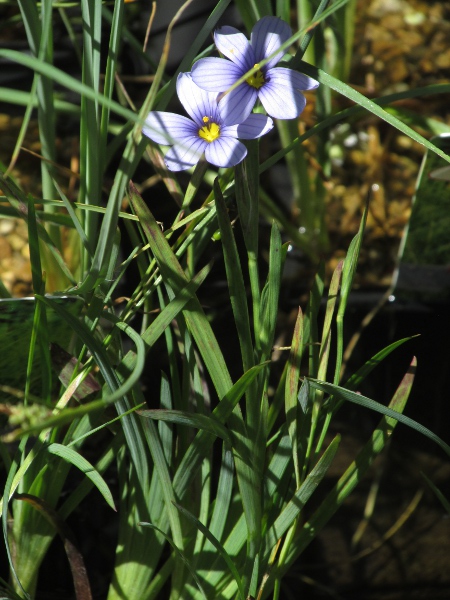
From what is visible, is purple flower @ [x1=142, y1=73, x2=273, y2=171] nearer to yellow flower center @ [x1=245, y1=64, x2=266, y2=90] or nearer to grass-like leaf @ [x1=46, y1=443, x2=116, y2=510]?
yellow flower center @ [x1=245, y1=64, x2=266, y2=90]

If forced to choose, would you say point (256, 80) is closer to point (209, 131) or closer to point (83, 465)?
point (209, 131)

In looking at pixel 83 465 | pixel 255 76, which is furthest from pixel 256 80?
pixel 83 465

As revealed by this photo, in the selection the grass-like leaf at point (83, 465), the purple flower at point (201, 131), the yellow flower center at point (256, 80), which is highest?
the yellow flower center at point (256, 80)

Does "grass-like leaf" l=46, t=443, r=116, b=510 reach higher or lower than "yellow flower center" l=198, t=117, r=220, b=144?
lower

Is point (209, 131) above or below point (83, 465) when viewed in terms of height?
above

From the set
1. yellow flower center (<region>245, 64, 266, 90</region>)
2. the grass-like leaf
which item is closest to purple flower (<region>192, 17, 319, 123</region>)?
yellow flower center (<region>245, 64, 266, 90</region>)

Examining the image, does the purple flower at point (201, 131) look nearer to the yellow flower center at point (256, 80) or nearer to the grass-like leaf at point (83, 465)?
the yellow flower center at point (256, 80)

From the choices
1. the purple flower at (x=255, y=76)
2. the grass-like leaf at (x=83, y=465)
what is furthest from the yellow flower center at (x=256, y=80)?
the grass-like leaf at (x=83, y=465)
